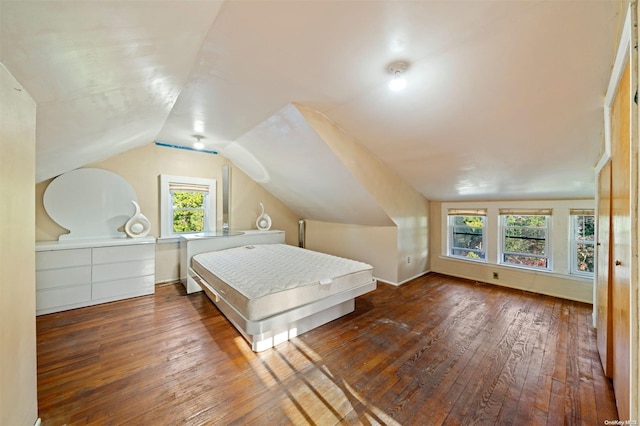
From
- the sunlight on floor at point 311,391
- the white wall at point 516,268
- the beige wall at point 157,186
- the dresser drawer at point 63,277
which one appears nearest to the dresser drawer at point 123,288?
the dresser drawer at point 63,277

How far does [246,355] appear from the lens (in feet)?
7.02

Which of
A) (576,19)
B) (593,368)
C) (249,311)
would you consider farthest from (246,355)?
(576,19)

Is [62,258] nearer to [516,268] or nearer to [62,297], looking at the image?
[62,297]

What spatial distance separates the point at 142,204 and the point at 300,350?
3.45 metres

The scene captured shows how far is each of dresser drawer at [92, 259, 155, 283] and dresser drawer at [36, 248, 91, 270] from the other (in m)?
0.17

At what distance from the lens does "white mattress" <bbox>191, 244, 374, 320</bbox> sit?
7.04 ft

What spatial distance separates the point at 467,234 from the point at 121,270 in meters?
5.74

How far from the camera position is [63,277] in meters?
2.89

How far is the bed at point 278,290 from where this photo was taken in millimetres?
2117

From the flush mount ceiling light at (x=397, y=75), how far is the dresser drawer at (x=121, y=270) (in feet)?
12.5

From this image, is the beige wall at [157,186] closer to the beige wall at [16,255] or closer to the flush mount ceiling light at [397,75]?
the beige wall at [16,255]

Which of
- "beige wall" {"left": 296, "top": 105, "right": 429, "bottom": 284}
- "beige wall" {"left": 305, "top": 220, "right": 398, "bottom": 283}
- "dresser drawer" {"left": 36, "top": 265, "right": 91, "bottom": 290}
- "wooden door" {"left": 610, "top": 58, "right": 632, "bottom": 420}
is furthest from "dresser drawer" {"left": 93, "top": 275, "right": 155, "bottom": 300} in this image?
"wooden door" {"left": 610, "top": 58, "right": 632, "bottom": 420}

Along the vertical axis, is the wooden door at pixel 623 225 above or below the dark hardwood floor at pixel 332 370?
above

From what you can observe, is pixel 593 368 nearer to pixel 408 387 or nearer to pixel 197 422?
pixel 408 387
